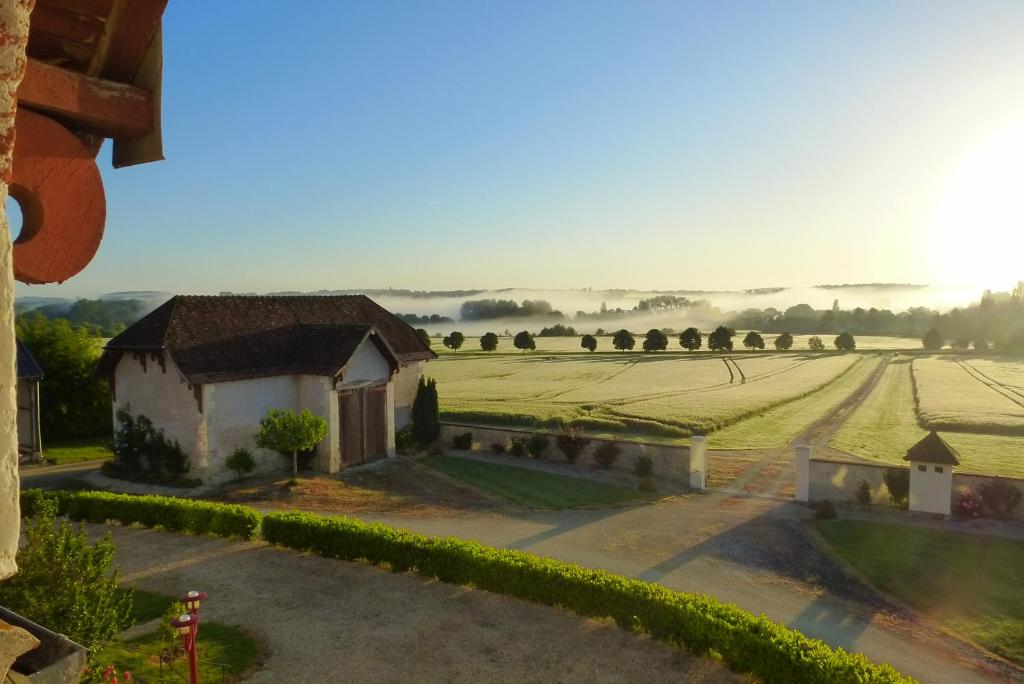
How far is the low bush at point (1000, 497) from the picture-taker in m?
20.8

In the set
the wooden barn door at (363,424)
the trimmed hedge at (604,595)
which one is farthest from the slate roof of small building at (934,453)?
the wooden barn door at (363,424)

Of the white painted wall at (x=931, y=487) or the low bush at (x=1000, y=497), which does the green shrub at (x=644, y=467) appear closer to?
the white painted wall at (x=931, y=487)

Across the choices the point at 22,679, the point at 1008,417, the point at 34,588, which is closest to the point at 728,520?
the point at 34,588

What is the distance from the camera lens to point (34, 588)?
29.9 feet

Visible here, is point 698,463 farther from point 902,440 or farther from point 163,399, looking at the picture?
point 163,399

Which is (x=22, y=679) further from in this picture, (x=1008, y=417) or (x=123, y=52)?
(x=1008, y=417)

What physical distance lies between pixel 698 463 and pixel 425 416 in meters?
13.7

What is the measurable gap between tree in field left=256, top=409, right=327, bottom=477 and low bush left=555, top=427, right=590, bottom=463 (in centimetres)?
1090

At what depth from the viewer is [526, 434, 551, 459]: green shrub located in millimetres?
30609

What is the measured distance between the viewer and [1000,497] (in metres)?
20.9

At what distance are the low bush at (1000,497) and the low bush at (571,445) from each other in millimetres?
14668

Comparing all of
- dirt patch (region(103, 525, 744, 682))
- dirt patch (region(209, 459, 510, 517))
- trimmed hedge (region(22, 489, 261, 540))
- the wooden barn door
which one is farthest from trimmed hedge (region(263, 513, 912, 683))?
the wooden barn door

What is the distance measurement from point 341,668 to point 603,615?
5.06m

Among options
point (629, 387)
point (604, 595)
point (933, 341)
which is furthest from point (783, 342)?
point (604, 595)
